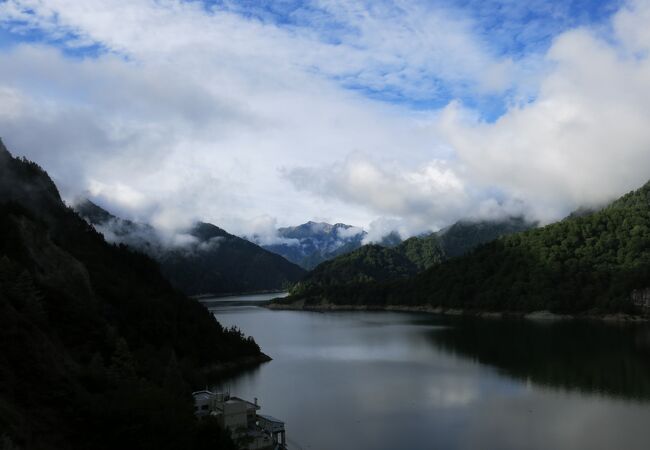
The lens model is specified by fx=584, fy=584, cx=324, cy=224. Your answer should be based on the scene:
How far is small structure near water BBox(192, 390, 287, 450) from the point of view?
35500 millimetres

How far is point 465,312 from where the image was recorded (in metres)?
147

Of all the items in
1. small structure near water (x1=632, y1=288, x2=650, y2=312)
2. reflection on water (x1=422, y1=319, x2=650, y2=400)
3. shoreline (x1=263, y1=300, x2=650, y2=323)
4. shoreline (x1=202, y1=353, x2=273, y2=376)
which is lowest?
shoreline (x1=202, y1=353, x2=273, y2=376)

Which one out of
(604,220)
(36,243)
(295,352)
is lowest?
(295,352)

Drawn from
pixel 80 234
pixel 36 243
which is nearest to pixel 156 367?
pixel 36 243

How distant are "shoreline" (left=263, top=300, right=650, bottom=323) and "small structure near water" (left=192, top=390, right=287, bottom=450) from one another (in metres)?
94.9

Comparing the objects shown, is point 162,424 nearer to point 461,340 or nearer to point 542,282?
point 461,340

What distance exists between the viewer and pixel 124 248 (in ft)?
292

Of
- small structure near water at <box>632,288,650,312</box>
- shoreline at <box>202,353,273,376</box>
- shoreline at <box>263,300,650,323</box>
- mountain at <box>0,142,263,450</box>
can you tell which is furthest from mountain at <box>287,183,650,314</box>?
mountain at <box>0,142,263,450</box>

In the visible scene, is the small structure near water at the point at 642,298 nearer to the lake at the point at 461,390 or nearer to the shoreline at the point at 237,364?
the lake at the point at 461,390

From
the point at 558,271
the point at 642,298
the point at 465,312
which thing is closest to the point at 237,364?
the point at 642,298

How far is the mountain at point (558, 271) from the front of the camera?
A: 406 feet

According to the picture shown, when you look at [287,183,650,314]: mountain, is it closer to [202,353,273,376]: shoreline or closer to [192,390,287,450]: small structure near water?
[202,353,273,376]: shoreline

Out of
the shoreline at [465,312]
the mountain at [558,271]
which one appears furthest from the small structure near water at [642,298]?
the shoreline at [465,312]

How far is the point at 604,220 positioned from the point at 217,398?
138m
